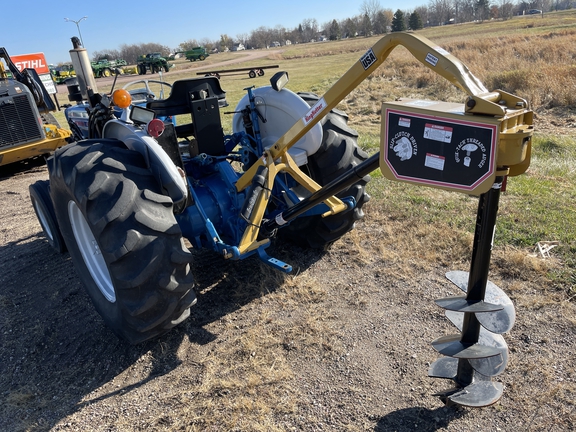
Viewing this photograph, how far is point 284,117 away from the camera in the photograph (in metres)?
3.65

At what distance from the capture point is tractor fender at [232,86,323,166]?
350 cm

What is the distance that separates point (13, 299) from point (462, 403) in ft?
11.8

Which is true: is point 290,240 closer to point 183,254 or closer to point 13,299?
point 183,254

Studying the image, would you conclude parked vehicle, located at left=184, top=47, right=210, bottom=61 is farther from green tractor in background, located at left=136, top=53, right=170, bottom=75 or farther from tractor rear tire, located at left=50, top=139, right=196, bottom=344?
tractor rear tire, located at left=50, top=139, right=196, bottom=344

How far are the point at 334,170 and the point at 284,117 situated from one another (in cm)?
61

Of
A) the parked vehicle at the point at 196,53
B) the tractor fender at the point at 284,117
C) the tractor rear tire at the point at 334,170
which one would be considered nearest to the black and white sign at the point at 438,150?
the tractor fender at the point at 284,117

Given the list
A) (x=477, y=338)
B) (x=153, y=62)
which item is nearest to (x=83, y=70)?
(x=477, y=338)

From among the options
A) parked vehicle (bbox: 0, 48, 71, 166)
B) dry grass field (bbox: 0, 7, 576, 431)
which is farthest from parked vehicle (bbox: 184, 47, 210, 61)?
dry grass field (bbox: 0, 7, 576, 431)

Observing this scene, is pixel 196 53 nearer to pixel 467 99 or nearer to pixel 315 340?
pixel 315 340

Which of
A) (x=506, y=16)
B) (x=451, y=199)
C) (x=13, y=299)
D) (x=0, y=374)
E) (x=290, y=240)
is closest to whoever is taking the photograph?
(x=0, y=374)

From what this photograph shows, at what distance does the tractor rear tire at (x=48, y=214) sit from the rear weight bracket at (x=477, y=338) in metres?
3.62

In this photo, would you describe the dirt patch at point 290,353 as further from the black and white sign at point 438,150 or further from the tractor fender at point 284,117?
the black and white sign at point 438,150

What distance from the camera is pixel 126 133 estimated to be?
3.15 m

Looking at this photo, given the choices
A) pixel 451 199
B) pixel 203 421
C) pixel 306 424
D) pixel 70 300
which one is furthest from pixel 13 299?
pixel 451 199
